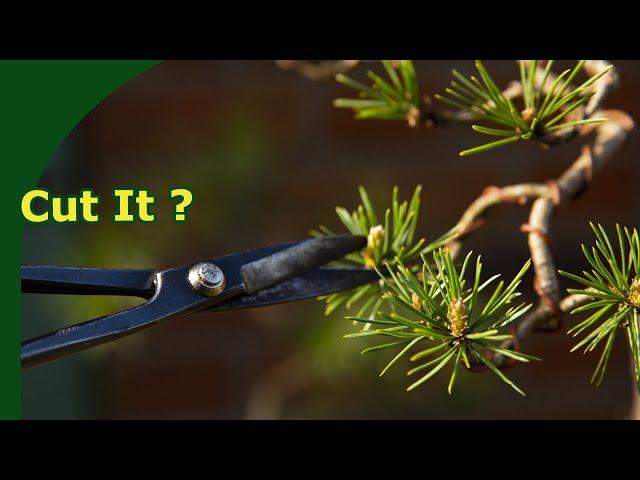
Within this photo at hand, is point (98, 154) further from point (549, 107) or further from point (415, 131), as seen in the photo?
point (549, 107)

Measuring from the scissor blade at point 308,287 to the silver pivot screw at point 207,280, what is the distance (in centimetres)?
2

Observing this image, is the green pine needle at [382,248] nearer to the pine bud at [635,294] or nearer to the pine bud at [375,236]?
the pine bud at [375,236]

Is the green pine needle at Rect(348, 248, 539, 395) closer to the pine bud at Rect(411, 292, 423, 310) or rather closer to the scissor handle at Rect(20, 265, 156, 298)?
the pine bud at Rect(411, 292, 423, 310)

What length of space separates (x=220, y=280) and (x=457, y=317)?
0.14 metres

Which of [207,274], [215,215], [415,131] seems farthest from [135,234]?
[207,274]

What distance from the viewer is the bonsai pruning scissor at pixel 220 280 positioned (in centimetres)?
47

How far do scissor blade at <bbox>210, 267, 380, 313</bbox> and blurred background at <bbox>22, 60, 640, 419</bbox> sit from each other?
47cm

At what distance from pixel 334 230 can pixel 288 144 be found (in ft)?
0.40

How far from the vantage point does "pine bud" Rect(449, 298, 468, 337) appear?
0.39 metres

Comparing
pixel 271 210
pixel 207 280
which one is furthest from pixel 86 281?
pixel 271 210

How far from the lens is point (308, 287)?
1.63 feet

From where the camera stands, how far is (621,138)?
1.64ft

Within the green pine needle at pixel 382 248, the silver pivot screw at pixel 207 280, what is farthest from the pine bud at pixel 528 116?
the silver pivot screw at pixel 207 280

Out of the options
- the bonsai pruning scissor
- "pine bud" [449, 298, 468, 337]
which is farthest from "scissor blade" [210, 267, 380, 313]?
"pine bud" [449, 298, 468, 337]
